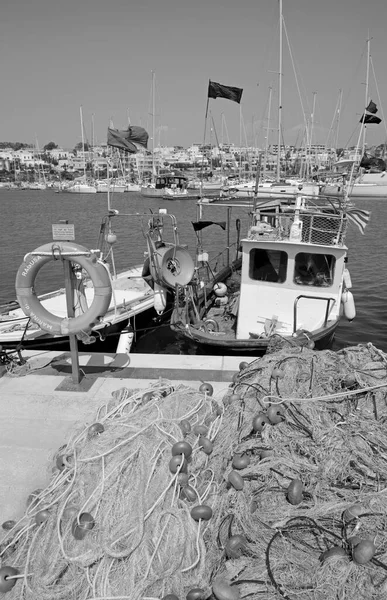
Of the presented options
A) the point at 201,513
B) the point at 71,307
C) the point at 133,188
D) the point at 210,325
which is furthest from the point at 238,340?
the point at 133,188

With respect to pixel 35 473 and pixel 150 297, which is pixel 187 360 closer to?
pixel 35 473

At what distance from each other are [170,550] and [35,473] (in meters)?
1.78

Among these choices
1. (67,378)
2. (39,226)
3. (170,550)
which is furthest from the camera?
(39,226)

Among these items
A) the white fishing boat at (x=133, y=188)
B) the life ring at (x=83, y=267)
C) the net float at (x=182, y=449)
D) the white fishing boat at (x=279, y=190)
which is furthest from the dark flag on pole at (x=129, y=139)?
the white fishing boat at (x=133, y=188)

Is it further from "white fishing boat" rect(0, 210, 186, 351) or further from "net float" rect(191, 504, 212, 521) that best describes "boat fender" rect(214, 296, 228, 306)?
"net float" rect(191, 504, 212, 521)

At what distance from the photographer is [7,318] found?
9.06 meters

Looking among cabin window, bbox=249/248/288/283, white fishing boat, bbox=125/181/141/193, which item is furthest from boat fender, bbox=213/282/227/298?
white fishing boat, bbox=125/181/141/193

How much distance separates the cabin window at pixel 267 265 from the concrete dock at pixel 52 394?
7.40 feet

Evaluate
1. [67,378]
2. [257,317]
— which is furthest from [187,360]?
[257,317]

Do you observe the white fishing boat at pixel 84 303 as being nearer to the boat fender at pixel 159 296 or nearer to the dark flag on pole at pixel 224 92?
the boat fender at pixel 159 296

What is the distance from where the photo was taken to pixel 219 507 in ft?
9.97

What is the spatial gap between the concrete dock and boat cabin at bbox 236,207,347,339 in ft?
6.40

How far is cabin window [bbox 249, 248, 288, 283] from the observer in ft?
26.4

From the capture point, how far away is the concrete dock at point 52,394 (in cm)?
394
